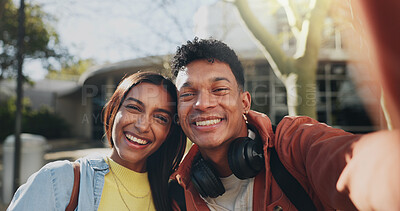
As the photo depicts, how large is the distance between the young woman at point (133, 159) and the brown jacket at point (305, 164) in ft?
0.75

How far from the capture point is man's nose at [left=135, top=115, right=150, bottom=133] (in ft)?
7.20

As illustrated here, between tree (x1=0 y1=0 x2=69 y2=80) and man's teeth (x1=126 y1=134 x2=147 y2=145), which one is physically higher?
tree (x1=0 y1=0 x2=69 y2=80)

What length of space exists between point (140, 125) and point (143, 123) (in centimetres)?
3

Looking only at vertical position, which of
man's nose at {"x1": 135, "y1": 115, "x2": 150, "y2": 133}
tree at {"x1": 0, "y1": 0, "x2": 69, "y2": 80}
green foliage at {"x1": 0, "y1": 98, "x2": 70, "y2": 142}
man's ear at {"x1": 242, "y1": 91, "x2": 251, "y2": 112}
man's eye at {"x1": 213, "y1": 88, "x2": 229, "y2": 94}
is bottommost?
green foliage at {"x1": 0, "y1": 98, "x2": 70, "y2": 142}

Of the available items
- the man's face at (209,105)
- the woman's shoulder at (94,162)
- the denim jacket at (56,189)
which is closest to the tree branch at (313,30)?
the man's face at (209,105)

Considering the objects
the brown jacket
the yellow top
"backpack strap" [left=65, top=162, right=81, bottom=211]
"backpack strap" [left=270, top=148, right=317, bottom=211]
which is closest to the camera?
the brown jacket

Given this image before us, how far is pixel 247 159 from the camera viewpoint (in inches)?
75.3

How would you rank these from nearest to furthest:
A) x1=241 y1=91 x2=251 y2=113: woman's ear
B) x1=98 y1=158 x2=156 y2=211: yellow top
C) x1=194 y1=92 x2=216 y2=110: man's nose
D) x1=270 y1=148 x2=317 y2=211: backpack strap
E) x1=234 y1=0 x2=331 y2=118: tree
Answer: x1=270 y1=148 x2=317 y2=211: backpack strap < x1=98 y1=158 x2=156 y2=211: yellow top < x1=194 y1=92 x2=216 y2=110: man's nose < x1=241 y1=91 x2=251 y2=113: woman's ear < x1=234 y1=0 x2=331 y2=118: tree

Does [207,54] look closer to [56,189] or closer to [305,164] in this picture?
[305,164]

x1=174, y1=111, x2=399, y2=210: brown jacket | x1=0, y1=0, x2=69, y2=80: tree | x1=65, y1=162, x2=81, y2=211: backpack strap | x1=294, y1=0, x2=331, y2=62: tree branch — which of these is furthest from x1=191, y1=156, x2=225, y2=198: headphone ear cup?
x1=0, y1=0, x2=69, y2=80: tree

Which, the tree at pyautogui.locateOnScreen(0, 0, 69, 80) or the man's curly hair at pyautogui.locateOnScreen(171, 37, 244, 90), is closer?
the man's curly hair at pyautogui.locateOnScreen(171, 37, 244, 90)

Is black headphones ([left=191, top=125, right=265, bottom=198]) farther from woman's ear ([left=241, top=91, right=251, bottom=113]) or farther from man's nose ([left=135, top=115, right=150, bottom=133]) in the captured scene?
man's nose ([left=135, top=115, right=150, bottom=133])

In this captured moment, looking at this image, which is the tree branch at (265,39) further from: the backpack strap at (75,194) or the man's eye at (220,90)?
the backpack strap at (75,194)

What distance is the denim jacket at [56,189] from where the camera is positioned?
5.59ft
